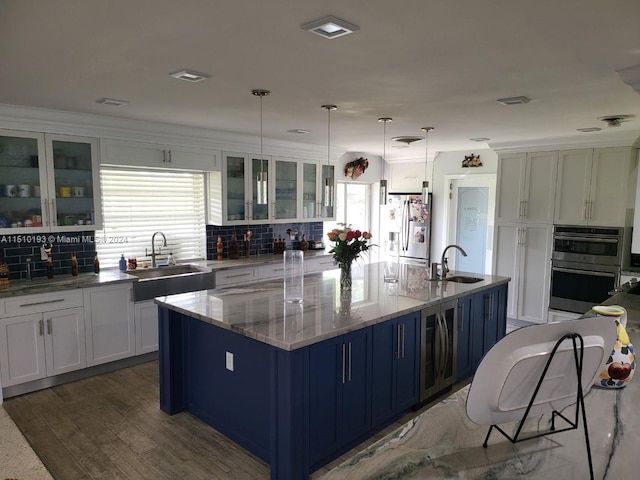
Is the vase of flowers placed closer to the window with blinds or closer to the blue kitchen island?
the blue kitchen island

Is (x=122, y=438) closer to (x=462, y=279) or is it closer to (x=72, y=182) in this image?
(x=72, y=182)

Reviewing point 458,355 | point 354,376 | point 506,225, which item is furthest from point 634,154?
point 354,376

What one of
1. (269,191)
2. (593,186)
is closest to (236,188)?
(269,191)

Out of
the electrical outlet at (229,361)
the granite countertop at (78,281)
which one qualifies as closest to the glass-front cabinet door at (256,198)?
the granite countertop at (78,281)

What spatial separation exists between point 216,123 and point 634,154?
4564mm

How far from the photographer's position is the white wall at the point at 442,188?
6.74 meters

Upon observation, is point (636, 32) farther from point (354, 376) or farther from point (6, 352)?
point (6, 352)

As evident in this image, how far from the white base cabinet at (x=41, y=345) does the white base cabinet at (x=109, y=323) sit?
0.08 m

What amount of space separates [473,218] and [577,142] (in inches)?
75.5

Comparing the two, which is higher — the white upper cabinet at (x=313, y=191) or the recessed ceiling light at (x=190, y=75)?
the recessed ceiling light at (x=190, y=75)

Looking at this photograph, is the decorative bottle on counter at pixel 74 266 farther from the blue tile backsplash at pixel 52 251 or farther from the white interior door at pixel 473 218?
the white interior door at pixel 473 218

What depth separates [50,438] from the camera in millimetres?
2992

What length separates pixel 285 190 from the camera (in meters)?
5.90

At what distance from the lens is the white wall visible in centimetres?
674
